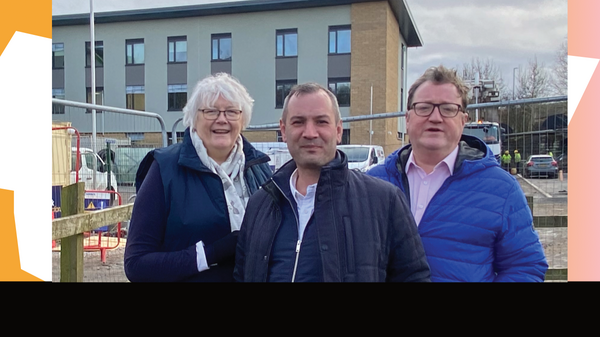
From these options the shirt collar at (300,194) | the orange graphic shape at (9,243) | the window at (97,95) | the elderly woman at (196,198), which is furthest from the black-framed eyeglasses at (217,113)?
the window at (97,95)

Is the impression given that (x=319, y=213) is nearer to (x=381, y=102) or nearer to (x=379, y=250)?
(x=379, y=250)

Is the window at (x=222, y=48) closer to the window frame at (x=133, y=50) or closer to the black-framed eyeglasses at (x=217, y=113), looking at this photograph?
the window frame at (x=133, y=50)

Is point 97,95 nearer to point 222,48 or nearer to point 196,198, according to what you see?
point 222,48

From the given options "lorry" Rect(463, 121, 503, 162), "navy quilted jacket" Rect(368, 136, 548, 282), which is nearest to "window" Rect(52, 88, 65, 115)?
"navy quilted jacket" Rect(368, 136, 548, 282)

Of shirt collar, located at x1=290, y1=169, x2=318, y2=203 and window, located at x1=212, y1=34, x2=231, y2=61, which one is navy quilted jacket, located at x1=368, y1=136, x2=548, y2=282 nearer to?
shirt collar, located at x1=290, y1=169, x2=318, y2=203

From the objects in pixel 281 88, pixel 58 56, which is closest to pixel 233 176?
pixel 281 88

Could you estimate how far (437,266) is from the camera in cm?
152

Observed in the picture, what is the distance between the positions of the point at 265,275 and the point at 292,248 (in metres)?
0.14

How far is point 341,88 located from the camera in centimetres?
209

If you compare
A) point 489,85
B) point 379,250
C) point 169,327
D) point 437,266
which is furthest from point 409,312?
point 489,85

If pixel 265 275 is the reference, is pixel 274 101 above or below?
above

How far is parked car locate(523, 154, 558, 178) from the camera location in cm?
226

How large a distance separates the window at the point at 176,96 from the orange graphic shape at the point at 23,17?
2.19ft

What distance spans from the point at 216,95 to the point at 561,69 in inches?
54.3
